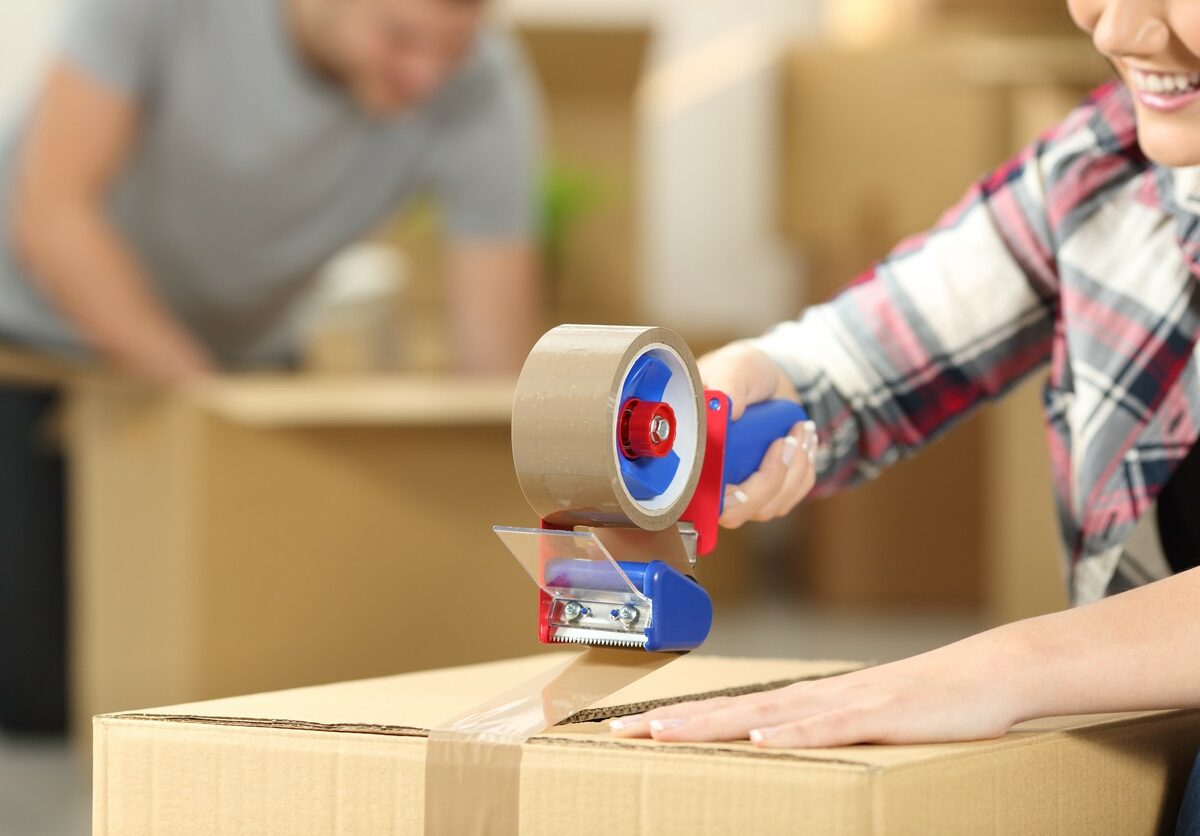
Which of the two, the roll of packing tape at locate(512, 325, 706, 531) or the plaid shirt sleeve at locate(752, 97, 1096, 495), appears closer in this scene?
the roll of packing tape at locate(512, 325, 706, 531)

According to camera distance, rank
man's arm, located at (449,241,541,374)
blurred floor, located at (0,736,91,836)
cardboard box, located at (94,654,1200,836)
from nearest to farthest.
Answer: cardboard box, located at (94,654,1200,836), blurred floor, located at (0,736,91,836), man's arm, located at (449,241,541,374)

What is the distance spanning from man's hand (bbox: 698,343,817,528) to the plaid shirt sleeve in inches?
2.5

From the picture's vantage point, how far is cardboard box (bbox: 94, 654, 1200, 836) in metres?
0.59

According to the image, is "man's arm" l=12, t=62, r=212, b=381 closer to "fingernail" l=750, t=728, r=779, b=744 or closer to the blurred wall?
"fingernail" l=750, t=728, r=779, b=744

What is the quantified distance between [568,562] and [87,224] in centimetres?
127

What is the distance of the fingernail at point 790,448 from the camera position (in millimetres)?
852

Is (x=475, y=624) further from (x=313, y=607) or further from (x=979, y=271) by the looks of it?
(x=979, y=271)

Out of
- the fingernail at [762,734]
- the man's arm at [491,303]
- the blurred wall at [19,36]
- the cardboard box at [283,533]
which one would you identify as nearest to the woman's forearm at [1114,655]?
the fingernail at [762,734]

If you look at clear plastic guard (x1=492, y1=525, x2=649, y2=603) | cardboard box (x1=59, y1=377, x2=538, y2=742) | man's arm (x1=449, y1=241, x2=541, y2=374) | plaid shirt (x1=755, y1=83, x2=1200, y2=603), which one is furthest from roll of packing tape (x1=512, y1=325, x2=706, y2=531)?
man's arm (x1=449, y1=241, x2=541, y2=374)

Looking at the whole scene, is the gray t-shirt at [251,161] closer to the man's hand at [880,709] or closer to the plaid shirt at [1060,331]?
the plaid shirt at [1060,331]

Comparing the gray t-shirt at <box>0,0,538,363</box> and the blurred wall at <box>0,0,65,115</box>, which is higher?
the blurred wall at <box>0,0,65,115</box>

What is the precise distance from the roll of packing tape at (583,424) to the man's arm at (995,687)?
0.29ft

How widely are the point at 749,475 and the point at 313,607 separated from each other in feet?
Answer: 3.25

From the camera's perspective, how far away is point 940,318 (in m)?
0.98
